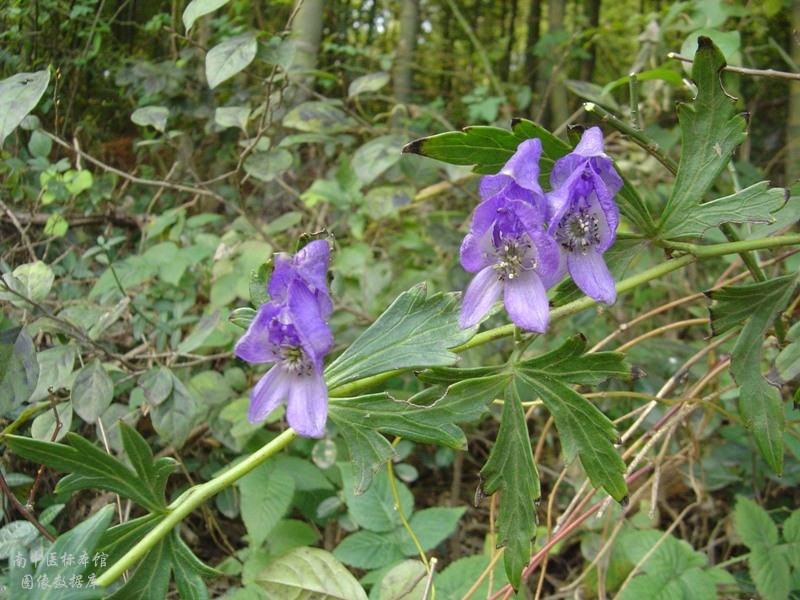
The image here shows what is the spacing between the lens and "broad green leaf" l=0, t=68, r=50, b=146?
91 centimetres

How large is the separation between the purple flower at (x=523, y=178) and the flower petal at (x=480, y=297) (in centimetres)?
8

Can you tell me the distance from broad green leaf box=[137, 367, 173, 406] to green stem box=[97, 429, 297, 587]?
0.37m

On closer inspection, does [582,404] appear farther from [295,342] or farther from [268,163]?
[268,163]

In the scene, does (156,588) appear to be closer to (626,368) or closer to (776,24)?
(626,368)

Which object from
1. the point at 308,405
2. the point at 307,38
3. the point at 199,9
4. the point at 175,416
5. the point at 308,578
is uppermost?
→ the point at 199,9

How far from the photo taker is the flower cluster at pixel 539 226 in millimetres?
622

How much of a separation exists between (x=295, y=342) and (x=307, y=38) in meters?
1.45

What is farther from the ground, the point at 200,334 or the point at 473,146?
the point at 473,146

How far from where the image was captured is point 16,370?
89 cm

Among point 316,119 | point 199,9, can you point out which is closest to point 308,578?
point 199,9

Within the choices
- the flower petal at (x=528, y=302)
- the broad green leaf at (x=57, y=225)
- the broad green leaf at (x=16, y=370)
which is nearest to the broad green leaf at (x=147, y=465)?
the broad green leaf at (x=16, y=370)

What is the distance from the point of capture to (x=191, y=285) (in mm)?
1455

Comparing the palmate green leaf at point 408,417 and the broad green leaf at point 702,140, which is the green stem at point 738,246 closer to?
the broad green leaf at point 702,140

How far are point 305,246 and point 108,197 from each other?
107cm
